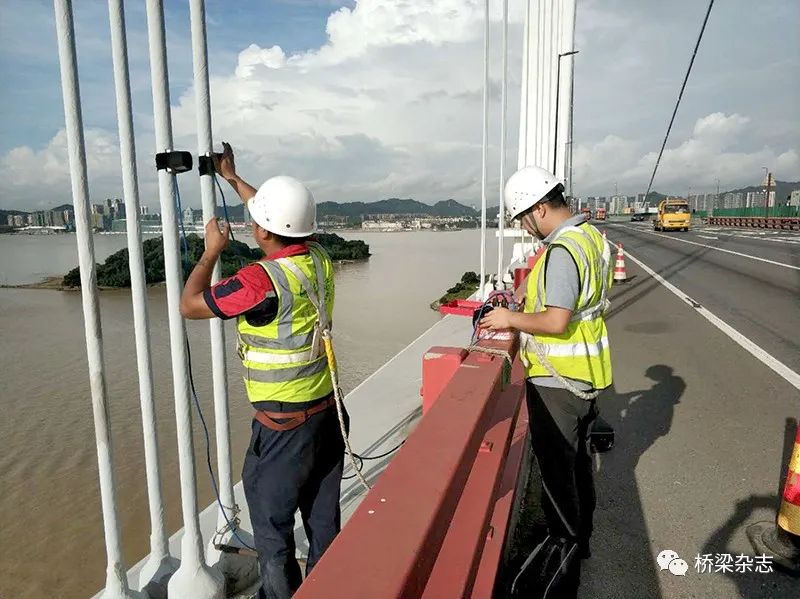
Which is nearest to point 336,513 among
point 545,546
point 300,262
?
point 545,546

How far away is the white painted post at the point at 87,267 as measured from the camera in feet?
6.91

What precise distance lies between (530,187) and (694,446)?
287 cm

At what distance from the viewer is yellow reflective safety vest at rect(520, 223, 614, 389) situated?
270cm

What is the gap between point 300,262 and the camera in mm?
2428

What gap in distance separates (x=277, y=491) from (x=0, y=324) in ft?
83.8

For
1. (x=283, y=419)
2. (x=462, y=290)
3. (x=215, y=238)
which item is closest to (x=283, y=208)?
(x=215, y=238)

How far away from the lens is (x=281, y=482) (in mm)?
2510

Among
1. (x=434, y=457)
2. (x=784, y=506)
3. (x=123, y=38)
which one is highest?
(x=123, y=38)

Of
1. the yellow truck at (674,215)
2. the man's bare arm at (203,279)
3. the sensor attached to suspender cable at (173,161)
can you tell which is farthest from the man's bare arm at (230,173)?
the yellow truck at (674,215)

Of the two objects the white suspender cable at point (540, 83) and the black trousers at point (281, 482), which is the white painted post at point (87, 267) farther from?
the white suspender cable at point (540, 83)

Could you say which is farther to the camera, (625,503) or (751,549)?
(625,503)

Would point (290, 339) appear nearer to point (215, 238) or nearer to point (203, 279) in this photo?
point (203, 279)

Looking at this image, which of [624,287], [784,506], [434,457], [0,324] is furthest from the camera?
[0,324]

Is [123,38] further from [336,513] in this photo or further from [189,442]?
[336,513]
